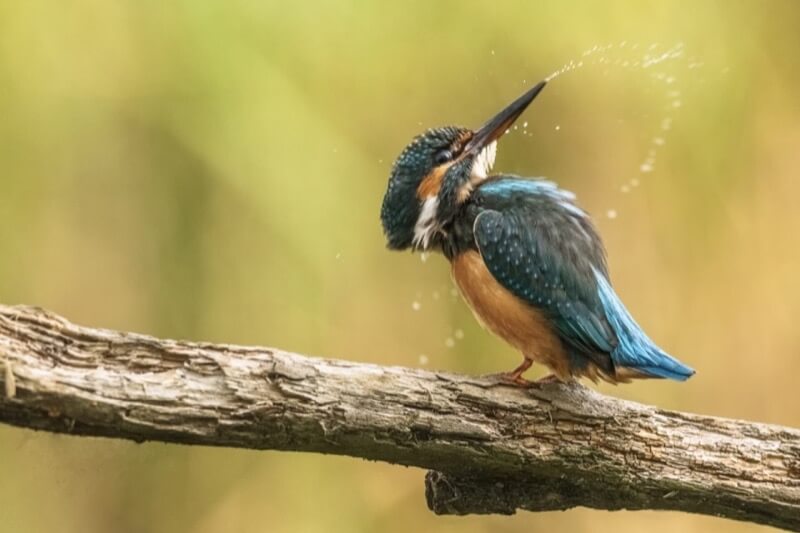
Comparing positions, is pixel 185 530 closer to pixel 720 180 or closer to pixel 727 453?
pixel 727 453

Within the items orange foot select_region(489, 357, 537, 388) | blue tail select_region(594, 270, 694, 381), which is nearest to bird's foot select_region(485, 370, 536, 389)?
orange foot select_region(489, 357, 537, 388)

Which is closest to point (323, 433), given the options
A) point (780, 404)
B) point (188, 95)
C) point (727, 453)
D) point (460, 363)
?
point (727, 453)

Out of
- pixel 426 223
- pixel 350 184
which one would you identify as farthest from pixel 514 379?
pixel 350 184

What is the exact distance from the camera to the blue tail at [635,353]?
1.24 meters

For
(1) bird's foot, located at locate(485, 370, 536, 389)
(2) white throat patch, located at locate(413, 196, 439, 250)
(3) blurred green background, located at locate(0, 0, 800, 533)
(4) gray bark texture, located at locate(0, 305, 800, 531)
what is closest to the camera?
(4) gray bark texture, located at locate(0, 305, 800, 531)

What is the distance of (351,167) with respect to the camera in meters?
1.75

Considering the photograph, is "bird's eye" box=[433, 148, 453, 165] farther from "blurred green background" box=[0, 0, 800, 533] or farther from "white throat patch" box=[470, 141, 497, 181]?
"blurred green background" box=[0, 0, 800, 533]

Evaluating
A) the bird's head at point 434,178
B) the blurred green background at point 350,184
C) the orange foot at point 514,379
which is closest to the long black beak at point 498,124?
the bird's head at point 434,178

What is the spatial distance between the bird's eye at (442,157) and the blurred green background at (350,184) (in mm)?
308

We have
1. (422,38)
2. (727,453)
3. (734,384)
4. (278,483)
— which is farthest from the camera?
(734,384)

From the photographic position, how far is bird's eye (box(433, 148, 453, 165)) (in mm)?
1391

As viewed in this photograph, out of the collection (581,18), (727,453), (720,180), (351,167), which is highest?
(581,18)

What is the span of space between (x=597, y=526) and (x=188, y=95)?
1.27 meters

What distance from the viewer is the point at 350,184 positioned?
69.4 inches
